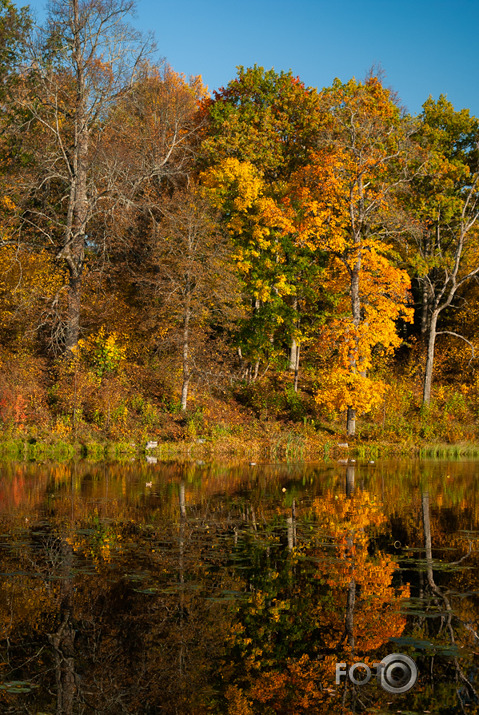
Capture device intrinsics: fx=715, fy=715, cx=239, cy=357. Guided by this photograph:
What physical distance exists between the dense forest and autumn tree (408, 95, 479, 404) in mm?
124

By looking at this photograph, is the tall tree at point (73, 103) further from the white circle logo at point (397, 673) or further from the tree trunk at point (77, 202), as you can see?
the white circle logo at point (397, 673)

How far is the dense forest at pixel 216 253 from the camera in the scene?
2889 cm

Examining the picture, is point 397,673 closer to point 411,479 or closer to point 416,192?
point 411,479

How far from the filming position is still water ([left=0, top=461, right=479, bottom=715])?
605 cm

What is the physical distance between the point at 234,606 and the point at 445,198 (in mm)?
29969

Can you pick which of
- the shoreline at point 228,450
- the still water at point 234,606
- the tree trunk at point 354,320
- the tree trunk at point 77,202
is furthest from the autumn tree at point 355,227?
the still water at point 234,606

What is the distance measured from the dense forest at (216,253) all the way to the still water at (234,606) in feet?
43.2

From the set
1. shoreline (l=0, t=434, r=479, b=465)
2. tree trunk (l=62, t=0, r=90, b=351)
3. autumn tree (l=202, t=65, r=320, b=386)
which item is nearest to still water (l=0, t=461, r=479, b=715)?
shoreline (l=0, t=434, r=479, b=465)

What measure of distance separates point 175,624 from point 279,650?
1.17m

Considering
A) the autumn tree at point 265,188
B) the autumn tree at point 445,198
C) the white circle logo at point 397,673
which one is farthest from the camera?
the autumn tree at point 445,198

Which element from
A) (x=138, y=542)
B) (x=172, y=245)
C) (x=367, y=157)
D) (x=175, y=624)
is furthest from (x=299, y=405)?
(x=175, y=624)

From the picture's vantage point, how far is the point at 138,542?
11.3m

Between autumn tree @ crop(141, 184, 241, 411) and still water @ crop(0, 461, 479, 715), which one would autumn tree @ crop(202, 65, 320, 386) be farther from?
still water @ crop(0, 461, 479, 715)

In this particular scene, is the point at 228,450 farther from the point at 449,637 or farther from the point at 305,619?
the point at 449,637
